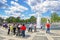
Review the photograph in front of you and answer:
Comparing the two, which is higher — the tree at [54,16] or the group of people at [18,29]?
the tree at [54,16]

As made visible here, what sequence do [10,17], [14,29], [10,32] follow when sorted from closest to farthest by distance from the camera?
1. [14,29]
2. [10,32]
3. [10,17]

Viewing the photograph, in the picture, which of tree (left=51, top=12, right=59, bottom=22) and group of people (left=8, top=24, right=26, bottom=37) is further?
tree (left=51, top=12, right=59, bottom=22)

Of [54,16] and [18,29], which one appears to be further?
[54,16]

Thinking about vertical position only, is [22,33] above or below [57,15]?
below

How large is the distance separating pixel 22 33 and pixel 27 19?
114540mm

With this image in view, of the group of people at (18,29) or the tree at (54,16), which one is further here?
the tree at (54,16)

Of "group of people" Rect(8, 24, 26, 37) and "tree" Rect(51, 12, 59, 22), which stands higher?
"tree" Rect(51, 12, 59, 22)

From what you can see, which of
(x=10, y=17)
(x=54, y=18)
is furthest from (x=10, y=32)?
(x=10, y=17)

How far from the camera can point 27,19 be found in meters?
140

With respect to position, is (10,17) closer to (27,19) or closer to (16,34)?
(27,19)

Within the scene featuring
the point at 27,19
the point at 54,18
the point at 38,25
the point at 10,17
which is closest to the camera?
the point at 38,25

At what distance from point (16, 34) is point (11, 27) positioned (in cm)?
170

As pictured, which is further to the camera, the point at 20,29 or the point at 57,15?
the point at 57,15

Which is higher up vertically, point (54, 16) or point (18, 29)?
point (54, 16)
